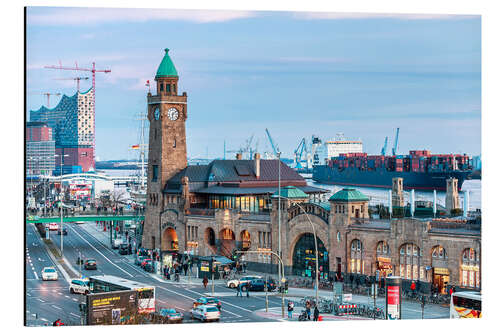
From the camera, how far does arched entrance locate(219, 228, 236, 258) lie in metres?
103

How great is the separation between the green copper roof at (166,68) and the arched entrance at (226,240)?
2595 cm

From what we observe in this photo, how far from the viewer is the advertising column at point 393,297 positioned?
2349 inches

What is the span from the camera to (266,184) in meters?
116

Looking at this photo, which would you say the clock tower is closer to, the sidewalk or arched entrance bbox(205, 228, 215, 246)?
the sidewalk

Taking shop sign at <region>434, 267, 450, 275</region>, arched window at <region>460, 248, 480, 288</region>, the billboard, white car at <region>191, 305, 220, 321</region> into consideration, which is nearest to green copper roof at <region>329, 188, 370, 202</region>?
shop sign at <region>434, 267, 450, 275</region>

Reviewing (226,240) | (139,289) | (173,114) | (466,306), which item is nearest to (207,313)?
(139,289)

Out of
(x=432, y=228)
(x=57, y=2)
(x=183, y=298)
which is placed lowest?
(x=183, y=298)

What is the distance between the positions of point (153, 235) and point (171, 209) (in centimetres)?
675

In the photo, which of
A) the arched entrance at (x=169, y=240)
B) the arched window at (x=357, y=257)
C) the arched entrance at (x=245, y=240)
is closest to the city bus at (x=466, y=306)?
the arched window at (x=357, y=257)

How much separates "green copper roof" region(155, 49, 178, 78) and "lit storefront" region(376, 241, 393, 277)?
48.2m

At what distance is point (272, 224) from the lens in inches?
3676

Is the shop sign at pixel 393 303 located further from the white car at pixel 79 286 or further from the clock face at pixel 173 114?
the clock face at pixel 173 114
